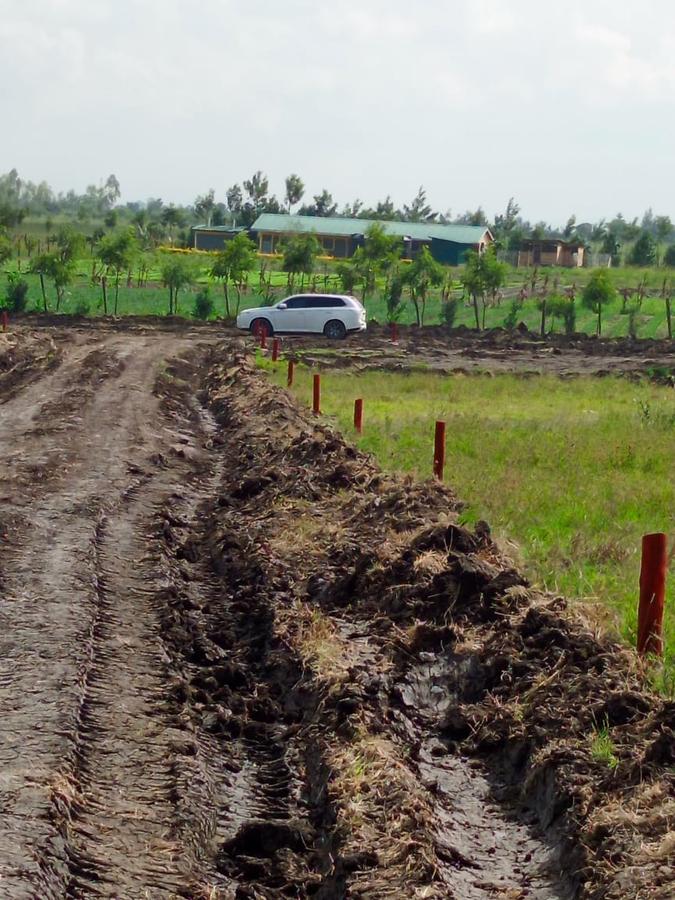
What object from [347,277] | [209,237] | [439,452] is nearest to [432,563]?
[439,452]

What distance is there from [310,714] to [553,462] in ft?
31.4

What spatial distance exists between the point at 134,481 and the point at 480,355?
2701 centimetres

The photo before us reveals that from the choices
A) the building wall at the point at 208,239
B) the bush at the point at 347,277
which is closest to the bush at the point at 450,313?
the bush at the point at 347,277

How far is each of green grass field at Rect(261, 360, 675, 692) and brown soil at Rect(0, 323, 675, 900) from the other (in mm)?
688

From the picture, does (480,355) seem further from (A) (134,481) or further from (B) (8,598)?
(B) (8,598)

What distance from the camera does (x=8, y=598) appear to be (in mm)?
10672

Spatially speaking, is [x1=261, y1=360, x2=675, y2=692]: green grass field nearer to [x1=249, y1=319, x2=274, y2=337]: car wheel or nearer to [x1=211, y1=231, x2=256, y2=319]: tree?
[x1=249, y1=319, x2=274, y2=337]: car wheel

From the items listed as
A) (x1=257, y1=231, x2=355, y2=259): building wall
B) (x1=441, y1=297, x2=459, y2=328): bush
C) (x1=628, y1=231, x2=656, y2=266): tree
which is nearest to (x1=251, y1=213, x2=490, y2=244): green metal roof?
(x1=257, y1=231, x2=355, y2=259): building wall

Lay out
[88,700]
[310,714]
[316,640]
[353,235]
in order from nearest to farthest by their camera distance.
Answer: [88,700] < [310,714] < [316,640] < [353,235]

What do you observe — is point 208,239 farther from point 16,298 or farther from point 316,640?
point 316,640

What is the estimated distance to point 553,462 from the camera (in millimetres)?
17469

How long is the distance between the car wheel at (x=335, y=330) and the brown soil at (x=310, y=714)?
3053 centimetres

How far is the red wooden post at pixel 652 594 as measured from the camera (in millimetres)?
7910

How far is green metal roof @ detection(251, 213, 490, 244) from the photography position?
9700 centimetres
